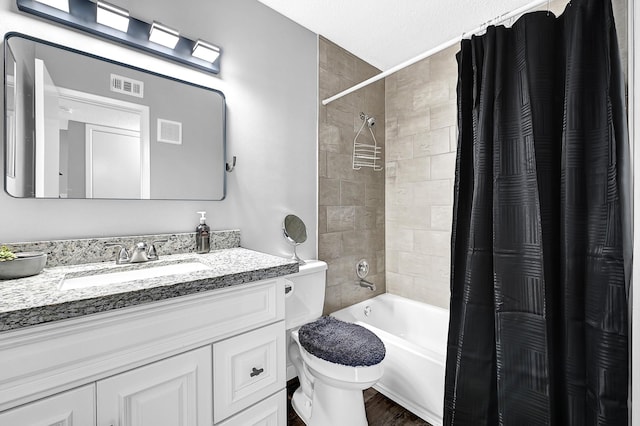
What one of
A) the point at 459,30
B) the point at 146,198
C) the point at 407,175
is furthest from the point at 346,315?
the point at 459,30

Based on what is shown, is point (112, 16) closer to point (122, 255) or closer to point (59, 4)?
point (59, 4)

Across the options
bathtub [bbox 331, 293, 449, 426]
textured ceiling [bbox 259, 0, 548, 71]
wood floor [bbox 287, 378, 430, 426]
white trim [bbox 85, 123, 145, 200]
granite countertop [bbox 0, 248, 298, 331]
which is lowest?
wood floor [bbox 287, 378, 430, 426]

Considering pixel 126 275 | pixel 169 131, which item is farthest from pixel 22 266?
pixel 169 131

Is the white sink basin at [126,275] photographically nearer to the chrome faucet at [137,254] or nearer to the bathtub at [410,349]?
the chrome faucet at [137,254]

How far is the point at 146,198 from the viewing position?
1.37m

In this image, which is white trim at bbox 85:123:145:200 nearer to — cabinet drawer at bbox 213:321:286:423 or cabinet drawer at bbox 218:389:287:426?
cabinet drawer at bbox 213:321:286:423

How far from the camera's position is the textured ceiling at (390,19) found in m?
1.78

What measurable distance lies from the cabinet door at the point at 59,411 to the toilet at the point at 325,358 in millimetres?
879

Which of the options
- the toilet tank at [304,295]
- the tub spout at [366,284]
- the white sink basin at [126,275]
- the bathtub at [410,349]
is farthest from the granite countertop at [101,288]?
the tub spout at [366,284]

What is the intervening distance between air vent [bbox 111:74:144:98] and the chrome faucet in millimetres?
680

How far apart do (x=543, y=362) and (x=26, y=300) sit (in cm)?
156

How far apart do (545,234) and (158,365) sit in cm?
138

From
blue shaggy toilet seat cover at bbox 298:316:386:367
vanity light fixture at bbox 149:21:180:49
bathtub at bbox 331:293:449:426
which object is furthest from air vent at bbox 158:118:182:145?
bathtub at bbox 331:293:449:426

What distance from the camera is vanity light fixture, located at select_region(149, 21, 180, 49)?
1.34 meters
